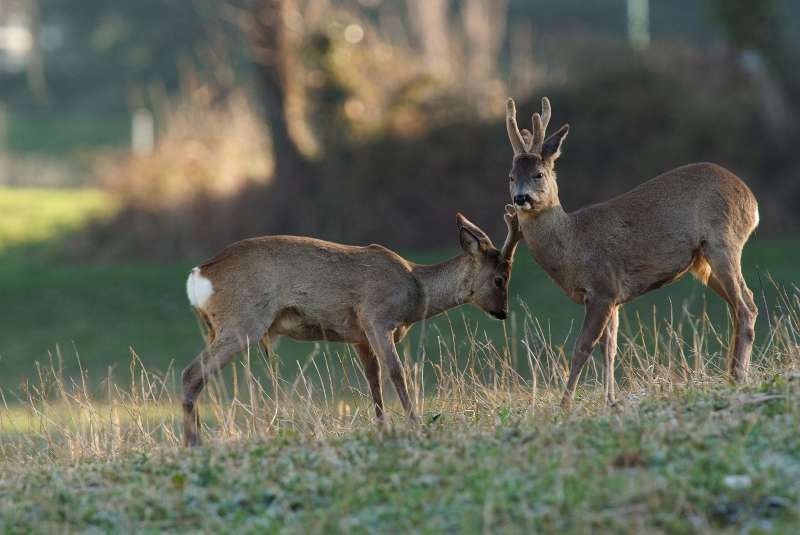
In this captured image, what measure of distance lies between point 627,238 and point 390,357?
1.72 m

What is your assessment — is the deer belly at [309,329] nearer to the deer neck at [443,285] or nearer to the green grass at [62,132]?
the deer neck at [443,285]

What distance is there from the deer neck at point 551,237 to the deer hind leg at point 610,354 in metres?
0.47

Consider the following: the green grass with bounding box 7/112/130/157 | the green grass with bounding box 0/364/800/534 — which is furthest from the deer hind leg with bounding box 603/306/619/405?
the green grass with bounding box 7/112/130/157

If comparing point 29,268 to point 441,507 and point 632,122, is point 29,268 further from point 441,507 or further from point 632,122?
point 441,507

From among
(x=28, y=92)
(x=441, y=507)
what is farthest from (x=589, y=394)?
(x=28, y=92)

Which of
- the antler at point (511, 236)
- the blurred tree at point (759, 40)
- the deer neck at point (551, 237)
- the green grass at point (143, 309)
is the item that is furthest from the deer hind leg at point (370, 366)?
the blurred tree at point (759, 40)

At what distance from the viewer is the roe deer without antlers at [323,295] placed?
28.6 feet

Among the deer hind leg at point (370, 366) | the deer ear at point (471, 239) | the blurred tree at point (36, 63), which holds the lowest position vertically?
the deer hind leg at point (370, 366)

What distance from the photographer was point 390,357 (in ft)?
29.1

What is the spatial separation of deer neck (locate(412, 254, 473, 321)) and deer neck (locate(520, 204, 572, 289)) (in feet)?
1.70

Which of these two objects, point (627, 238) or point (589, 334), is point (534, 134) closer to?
point (627, 238)

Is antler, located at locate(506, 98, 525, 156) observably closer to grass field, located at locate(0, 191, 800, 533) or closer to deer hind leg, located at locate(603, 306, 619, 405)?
deer hind leg, located at locate(603, 306, 619, 405)

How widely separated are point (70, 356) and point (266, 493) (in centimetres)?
1324

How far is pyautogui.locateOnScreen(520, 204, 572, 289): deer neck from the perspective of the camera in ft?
30.2
